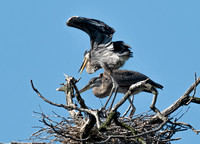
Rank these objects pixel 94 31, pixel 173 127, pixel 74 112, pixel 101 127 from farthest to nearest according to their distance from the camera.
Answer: pixel 94 31 → pixel 74 112 → pixel 173 127 → pixel 101 127

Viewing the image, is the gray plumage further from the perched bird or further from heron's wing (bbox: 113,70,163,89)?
the perched bird

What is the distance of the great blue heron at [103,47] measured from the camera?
7.76 metres

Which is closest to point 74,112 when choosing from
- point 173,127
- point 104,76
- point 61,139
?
point 61,139

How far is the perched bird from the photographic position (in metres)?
7.74

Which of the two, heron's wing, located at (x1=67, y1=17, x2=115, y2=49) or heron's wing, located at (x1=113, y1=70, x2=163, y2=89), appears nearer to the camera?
heron's wing, located at (x1=67, y1=17, x2=115, y2=49)

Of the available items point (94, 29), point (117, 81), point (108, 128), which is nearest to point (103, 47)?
point (94, 29)

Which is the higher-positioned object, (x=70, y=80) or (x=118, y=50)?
(x=118, y=50)

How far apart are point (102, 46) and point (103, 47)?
3cm

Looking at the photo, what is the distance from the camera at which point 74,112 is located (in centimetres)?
677

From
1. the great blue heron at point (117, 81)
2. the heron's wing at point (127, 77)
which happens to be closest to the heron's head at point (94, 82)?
the great blue heron at point (117, 81)

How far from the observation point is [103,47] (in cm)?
818

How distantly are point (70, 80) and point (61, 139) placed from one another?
85cm

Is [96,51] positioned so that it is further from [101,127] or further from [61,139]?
[101,127]

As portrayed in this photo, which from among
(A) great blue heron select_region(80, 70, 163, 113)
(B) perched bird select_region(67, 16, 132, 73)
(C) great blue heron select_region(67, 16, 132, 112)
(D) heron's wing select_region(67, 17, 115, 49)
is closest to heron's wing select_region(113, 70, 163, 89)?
(A) great blue heron select_region(80, 70, 163, 113)
